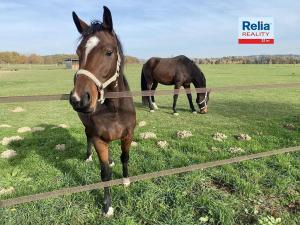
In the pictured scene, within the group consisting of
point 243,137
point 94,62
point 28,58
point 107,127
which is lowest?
point 243,137

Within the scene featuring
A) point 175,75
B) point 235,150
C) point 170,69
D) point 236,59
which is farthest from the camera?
point 236,59

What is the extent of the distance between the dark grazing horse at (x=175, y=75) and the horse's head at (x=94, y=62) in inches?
322

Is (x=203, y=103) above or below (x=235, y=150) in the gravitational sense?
above

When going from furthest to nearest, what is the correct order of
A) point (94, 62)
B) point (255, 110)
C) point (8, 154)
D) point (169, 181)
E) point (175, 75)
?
point (175, 75) → point (255, 110) → point (8, 154) → point (169, 181) → point (94, 62)

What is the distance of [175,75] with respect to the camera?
1212 centimetres

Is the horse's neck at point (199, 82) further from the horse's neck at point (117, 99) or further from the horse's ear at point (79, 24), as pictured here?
the horse's ear at point (79, 24)

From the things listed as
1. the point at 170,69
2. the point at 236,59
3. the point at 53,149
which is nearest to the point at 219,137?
the point at 53,149

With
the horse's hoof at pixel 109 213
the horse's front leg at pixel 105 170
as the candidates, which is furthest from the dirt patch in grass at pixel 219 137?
the horse's hoof at pixel 109 213

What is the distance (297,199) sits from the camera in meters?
4.11

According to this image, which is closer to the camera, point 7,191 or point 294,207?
point 294,207

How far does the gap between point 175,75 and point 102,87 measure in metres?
9.23

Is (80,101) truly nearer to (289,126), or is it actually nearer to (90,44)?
(90,44)

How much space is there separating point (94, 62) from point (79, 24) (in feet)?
2.13

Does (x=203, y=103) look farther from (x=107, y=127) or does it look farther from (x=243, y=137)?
(x=107, y=127)
